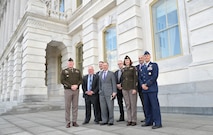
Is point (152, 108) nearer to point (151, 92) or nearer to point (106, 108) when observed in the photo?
point (151, 92)

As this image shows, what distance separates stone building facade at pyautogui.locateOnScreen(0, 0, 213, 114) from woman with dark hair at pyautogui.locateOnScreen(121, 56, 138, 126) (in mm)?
2448

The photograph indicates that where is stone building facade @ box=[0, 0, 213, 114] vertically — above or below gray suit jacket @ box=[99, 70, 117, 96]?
above

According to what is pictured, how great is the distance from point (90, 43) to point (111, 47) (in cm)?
177

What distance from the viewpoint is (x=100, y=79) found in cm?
579

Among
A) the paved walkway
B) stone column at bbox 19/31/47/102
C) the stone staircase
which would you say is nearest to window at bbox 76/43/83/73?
stone column at bbox 19/31/47/102

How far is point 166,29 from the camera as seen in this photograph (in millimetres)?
8102

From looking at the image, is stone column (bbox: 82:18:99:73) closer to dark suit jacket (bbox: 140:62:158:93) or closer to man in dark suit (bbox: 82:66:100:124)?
man in dark suit (bbox: 82:66:100:124)

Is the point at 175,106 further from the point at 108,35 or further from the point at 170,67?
the point at 108,35

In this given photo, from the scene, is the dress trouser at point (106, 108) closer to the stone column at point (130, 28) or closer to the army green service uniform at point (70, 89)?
the army green service uniform at point (70, 89)

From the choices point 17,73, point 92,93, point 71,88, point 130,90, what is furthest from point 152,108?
point 17,73

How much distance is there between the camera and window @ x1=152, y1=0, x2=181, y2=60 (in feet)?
25.3

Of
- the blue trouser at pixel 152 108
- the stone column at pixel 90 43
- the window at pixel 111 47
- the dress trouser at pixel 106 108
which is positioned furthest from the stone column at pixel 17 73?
the blue trouser at pixel 152 108

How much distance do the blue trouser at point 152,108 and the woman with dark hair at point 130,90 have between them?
16.8 inches

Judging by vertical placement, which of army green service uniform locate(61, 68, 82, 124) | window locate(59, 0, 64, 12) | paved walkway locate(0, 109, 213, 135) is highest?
window locate(59, 0, 64, 12)
